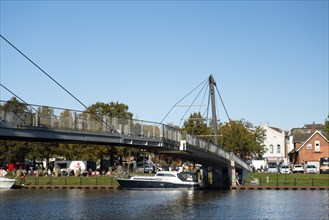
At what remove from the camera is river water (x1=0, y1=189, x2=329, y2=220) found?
200 ft

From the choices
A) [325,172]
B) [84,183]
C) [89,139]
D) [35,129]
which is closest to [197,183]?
[84,183]

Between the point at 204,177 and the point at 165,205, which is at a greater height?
the point at 204,177

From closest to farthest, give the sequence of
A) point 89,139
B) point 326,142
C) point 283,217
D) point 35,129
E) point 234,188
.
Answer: point 35,129
point 89,139
point 283,217
point 234,188
point 326,142

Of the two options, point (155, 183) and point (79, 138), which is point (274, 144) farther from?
point (79, 138)

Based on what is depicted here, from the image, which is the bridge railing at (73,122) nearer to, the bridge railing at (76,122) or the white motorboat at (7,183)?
the bridge railing at (76,122)

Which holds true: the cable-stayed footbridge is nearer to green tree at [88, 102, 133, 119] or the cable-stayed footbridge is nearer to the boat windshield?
the boat windshield

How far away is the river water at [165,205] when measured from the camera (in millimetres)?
60969

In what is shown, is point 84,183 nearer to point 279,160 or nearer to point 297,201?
point 297,201

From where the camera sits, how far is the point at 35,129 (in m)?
48.8

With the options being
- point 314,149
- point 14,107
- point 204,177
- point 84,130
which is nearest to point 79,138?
point 84,130

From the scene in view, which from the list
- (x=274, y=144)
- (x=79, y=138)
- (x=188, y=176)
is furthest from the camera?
(x=274, y=144)

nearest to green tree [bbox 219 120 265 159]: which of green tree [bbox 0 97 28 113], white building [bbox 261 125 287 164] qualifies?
white building [bbox 261 125 287 164]

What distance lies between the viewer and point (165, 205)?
235 feet

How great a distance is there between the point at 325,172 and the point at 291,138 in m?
57.5
